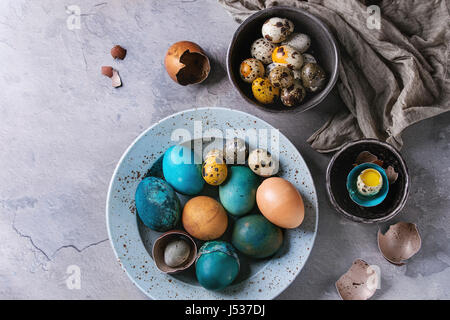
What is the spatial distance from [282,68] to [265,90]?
6 cm

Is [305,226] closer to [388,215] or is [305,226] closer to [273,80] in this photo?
[388,215]

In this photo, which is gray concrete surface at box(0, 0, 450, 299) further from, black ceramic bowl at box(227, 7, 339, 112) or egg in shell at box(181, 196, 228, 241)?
egg in shell at box(181, 196, 228, 241)

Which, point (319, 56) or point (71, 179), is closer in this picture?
point (319, 56)

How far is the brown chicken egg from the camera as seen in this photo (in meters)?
0.86

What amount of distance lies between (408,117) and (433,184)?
0.23m

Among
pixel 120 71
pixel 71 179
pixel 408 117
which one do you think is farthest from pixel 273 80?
pixel 71 179

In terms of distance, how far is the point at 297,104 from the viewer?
0.93m

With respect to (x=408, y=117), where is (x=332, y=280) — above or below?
below

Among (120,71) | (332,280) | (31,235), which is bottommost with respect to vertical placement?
(332,280)

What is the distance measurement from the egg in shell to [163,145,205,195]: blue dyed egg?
1.3 inches

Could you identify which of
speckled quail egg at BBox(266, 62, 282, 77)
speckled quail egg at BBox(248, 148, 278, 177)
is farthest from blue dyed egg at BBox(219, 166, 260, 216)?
speckled quail egg at BBox(266, 62, 282, 77)

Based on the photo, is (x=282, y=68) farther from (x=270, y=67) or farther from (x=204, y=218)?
(x=204, y=218)

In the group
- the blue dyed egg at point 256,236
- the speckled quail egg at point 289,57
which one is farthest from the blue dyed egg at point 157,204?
the speckled quail egg at point 289,57

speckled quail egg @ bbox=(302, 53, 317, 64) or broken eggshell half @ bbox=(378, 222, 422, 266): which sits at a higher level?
speckled quail egg @ bbox=(302, 53, 317, 64)
